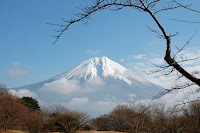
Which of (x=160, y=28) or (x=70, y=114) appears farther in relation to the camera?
(x=70, y=114)

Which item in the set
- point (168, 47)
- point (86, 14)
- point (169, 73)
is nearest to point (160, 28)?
point (168, 47)

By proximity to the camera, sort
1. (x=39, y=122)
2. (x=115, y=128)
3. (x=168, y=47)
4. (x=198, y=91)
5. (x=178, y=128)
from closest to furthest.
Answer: (x=168, y=47) → (x=198, y=91) → (x=178, y=128) → (x=39, y=122) → (x=115, y=128)

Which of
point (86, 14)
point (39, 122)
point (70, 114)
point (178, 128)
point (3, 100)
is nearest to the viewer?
point (86, 14)

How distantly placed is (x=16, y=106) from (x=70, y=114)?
9.78 metres

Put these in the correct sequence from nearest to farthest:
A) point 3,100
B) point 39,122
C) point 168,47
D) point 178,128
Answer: point 168,47 → point 178,128 → point 39,122 → point 3,100

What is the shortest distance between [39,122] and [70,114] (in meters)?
5.42

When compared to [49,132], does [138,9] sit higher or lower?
higher

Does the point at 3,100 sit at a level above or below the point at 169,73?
above

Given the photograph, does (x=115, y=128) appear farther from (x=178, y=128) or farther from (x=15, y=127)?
(x=178, y=128)

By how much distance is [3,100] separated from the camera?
1396 inches

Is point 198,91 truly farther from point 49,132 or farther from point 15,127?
point 15,127

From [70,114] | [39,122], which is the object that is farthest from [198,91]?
[39,122]

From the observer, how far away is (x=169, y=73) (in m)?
3.22

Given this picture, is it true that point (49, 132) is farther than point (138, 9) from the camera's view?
Yes
